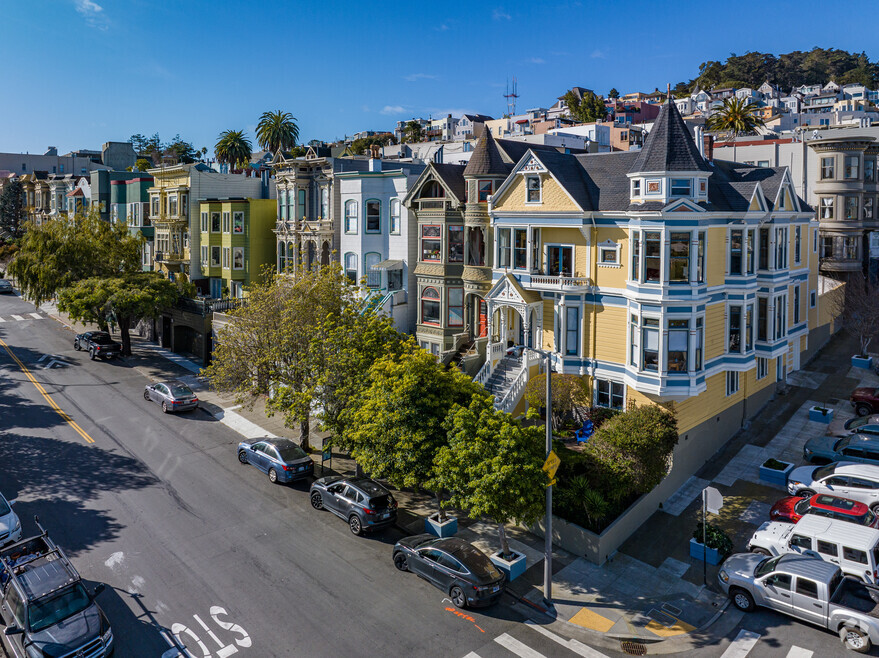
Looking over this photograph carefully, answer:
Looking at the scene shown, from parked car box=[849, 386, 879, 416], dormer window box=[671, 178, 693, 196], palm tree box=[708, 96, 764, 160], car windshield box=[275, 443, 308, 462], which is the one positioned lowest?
car windshield box=[275, 443, 308, 462]

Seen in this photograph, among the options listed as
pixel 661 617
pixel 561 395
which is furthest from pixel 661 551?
pixel 561 395

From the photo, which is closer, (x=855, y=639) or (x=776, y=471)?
(x=855, y=639)

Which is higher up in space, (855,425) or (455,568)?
(855,425)

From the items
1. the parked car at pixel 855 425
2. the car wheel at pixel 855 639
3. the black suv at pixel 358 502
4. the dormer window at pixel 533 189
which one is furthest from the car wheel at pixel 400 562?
the parked car at pixel 855 425

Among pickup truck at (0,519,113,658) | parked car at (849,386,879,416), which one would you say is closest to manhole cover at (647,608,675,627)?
pickup truck at (0,519,113,658)

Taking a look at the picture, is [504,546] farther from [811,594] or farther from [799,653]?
[811,594]

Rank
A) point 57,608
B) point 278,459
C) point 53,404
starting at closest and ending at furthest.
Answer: point 57,608 → point 278,459 → point 53,404

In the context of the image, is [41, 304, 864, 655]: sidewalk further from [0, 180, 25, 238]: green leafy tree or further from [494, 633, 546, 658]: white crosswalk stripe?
[0, 180, 25, 238]: green leafy tree
